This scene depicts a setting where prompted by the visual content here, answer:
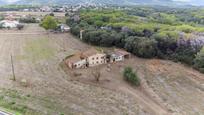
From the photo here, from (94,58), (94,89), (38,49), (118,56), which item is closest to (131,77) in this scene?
(94,89)

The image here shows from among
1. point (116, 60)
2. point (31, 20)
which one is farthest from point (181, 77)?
point (31, 20)

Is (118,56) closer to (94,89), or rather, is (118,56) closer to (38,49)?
(94,89)

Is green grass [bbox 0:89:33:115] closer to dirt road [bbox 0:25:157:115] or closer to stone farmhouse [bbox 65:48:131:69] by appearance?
dirt road [bbox 0:25:157:115]

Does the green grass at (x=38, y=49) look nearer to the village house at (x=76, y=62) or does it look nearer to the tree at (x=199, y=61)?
the village house at (x=76, y=62)

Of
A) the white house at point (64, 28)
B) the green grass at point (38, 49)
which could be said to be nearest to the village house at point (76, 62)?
the green grass at point (38, 49)

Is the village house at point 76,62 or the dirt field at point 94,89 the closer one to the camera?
the dirt field at point 94,89

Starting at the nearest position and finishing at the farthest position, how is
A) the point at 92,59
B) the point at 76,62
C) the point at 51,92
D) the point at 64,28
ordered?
the point at 51,92 → the point at 76,62 → the point at 92,59 → the point at 64,28
